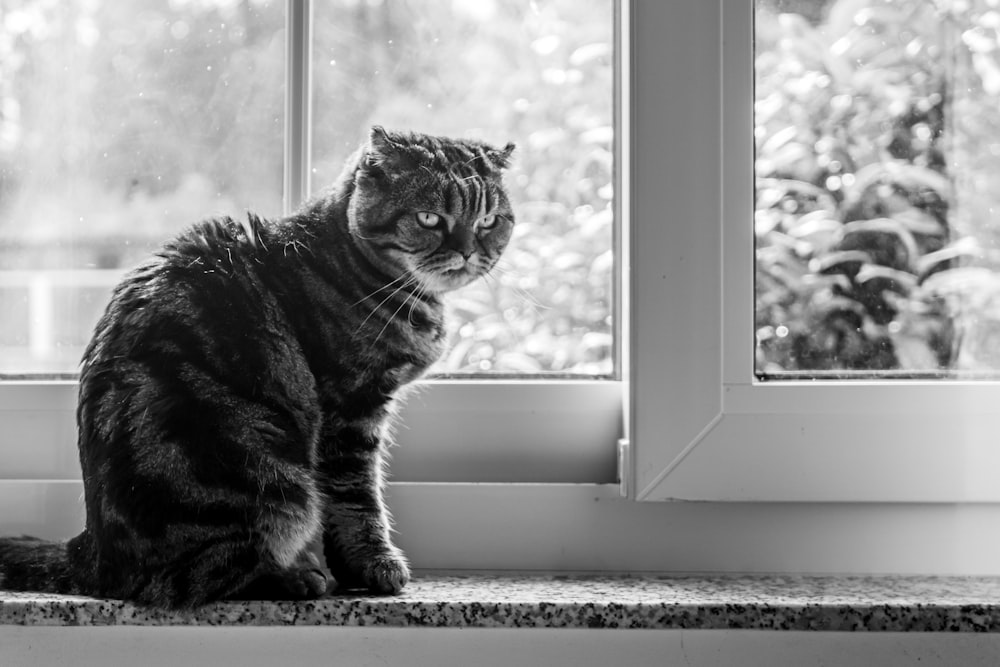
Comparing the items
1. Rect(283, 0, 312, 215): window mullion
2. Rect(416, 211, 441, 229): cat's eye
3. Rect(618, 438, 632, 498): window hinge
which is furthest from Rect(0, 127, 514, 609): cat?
Rect(618, 438, 632, 498): window hinge

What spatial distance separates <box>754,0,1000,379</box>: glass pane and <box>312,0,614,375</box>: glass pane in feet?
0.65

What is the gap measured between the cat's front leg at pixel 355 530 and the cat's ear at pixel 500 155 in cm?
32

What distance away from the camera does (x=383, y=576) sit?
3.09 feet

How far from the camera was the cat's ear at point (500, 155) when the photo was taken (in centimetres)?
102

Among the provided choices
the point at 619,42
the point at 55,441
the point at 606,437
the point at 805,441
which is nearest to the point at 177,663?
the point at 55,441

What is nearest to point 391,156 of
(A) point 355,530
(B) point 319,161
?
(B) point 319,161

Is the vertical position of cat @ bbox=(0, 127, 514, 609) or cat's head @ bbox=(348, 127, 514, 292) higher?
cat's head @ bbox=(348, 127, 514, 292)

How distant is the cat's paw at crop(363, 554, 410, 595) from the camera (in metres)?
0.94

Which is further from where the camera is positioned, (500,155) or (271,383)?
(500,155)

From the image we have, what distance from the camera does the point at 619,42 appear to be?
1.12m

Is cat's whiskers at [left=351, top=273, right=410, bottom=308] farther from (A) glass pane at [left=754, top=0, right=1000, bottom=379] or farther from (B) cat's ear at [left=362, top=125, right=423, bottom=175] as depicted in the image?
(A) glass pane at [left=754, top=0, right=1000, bottom=379]

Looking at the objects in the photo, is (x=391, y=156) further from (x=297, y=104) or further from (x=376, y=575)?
(x=376, y=575)

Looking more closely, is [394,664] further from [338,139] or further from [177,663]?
[338,139]

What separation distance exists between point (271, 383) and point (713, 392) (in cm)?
47
